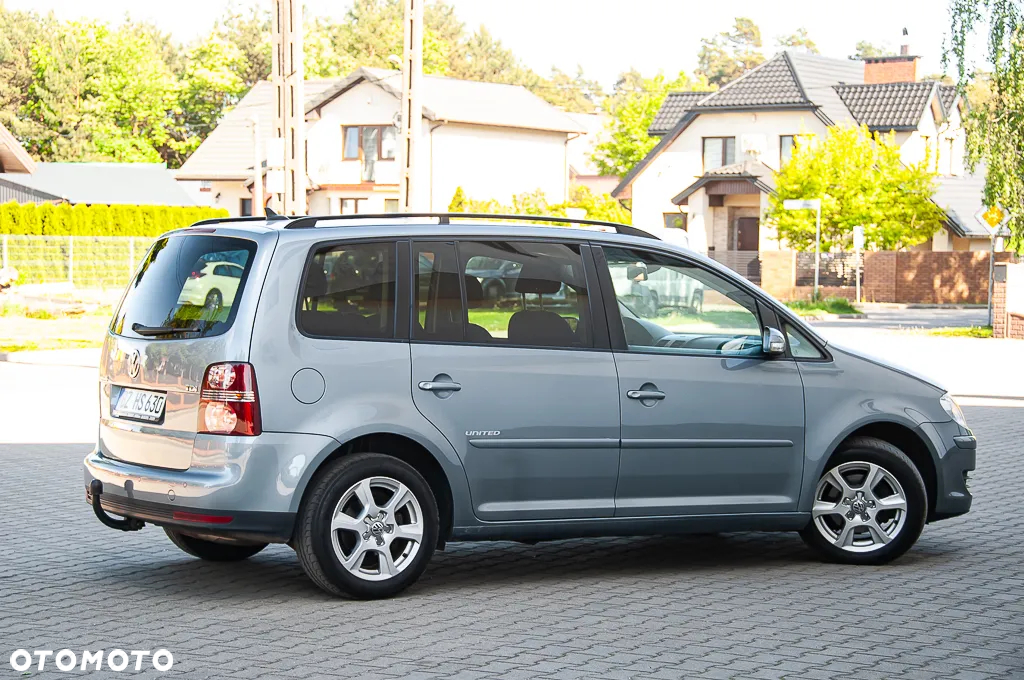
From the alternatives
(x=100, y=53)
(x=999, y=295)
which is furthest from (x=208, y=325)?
(x=100, y=53)

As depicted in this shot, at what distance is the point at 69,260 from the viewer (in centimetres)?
3862

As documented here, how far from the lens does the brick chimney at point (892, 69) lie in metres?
71.3

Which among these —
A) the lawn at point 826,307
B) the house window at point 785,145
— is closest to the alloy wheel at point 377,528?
the lawn at point 826,307

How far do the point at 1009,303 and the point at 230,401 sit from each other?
28061 millimetres

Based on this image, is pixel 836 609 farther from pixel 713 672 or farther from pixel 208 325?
pixel 208 325

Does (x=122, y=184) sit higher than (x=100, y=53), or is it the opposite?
(x=100, y=53)

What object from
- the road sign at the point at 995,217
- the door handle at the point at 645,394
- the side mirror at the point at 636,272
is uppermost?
the road sign at the point at 995,217

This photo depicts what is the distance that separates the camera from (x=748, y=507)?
301 inches

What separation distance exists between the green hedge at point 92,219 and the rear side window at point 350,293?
4483 cm

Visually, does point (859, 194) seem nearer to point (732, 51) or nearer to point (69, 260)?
point (69, 260)

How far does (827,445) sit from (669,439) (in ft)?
3.00

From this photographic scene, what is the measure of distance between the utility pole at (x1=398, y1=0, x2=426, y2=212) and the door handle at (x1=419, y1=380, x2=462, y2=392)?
58.9 feet

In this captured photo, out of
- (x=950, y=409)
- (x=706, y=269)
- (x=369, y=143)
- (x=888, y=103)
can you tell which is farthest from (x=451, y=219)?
(x=888, y=103)

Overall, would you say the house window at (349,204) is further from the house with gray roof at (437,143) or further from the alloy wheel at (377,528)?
the alloy wheel at (377,528)
